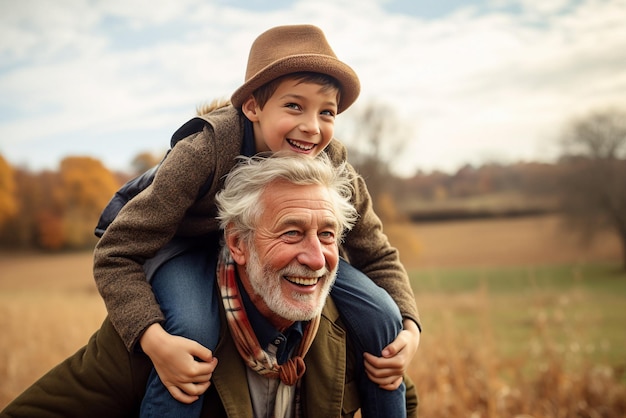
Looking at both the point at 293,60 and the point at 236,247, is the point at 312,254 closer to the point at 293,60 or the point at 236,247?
the point at 236,247

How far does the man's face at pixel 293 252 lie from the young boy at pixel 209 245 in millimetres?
219

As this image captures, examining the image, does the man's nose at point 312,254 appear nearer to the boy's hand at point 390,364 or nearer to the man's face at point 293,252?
the man's face at point 293,252

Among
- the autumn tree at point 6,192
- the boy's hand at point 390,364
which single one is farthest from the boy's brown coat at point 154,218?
the autumn tree at point 6,192

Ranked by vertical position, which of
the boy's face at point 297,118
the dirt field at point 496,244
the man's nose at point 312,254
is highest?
the boy's face at point 297,118

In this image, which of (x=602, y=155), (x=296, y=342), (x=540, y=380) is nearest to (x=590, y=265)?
(x=602, y=155)

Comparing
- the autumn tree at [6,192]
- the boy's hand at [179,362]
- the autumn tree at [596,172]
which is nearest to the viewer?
the boy's hand at [179,362]

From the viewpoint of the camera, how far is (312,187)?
2639 millimetres

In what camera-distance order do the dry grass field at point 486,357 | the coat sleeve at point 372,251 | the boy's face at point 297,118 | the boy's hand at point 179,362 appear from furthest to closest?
1. the dry grass field at point 486,357
2. the coat sleeve at point 372,251
3. the boy's face at point 297,118
4. the boy's hand at point 179,362

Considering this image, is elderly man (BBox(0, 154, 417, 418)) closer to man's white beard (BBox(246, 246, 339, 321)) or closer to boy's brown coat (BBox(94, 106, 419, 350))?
man's white beard (BBox(246, 246, 339, 321))

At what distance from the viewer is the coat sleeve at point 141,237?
2402 millimetres

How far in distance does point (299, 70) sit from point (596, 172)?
33.8 meters

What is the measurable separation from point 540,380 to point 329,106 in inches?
166

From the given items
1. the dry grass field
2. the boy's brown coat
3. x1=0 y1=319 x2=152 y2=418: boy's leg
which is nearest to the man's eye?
the boy's brown coat

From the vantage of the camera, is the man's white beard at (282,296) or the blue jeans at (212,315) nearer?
the blue jeans at (212,315)
